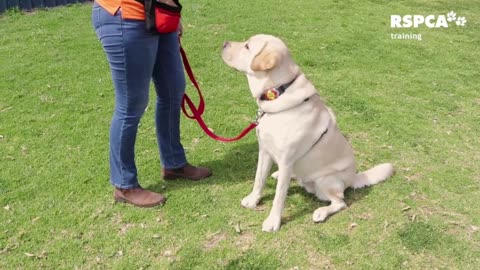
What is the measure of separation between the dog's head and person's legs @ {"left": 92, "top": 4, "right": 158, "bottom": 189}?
561 millimetres

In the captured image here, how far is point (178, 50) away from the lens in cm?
353

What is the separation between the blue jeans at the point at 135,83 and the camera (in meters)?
3.03

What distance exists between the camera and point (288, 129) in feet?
10.8

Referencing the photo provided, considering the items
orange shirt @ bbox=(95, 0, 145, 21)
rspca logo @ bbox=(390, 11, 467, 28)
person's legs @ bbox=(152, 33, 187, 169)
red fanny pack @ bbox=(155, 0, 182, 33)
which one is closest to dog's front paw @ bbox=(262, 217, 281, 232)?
person's legs @ bbox=(152, 33, 187, 169)

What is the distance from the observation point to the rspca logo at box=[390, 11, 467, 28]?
9109 millimetres

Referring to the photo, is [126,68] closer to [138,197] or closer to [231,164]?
[138,197]

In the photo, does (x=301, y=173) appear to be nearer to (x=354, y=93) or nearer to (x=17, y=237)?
(x=17, y=237)

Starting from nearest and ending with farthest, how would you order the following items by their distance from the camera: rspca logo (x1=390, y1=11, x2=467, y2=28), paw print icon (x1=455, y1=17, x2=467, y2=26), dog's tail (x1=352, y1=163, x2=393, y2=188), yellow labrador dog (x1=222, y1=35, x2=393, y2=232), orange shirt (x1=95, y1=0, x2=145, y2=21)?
orange shirt (x1=95, y1=0, x2=145, y2=21) → yellow labrador dog (x1=222, y1=35, x2=393, y2=232) → dog's tail (x1=352, y1=163, x2=393, y2=188) → rspca logo (x1=390, y1=11, x2=467, y2=28) → paw print icon (x1=455, y1=17, x2=467, y2=26)

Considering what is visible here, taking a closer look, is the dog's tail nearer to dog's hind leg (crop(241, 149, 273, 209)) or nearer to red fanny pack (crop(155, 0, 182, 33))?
dog's hind leg (crop(241, 149, 273, 209))

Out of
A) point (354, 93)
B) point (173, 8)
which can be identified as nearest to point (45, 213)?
point (173, 8)

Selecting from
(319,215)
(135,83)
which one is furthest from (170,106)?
(319,215)

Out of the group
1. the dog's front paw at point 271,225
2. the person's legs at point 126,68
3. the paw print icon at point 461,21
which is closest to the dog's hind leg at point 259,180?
the dog's front paw at point 271,225

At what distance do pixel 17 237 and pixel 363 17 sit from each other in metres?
7.66

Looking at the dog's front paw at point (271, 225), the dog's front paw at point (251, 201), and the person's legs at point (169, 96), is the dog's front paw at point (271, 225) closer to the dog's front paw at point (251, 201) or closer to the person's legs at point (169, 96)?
the dog's front paw at point (251, 201)
